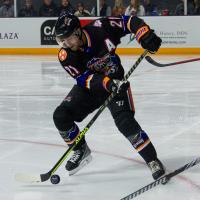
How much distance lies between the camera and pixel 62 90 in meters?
7.02

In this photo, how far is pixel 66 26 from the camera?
3350mm

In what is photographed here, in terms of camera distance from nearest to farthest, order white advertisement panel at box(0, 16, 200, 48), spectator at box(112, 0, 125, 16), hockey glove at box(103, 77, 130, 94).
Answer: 1. hockey glove at box(103, 77, 130, 94)
2. spectator at box(112, 0, 125, 16)
3. white advertisement panel at box(0, 16, 200, 48)

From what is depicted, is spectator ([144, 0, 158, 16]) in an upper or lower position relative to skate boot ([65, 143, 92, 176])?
lower

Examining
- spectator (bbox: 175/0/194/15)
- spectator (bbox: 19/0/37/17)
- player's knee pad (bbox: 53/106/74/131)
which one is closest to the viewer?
player's knee pad (bbox: 53/106/74/131)

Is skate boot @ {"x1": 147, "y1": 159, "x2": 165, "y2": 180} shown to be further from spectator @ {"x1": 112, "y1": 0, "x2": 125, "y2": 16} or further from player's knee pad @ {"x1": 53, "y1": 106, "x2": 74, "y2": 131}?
spectator @ {"x1": 112, "y1": 0, "x2": 125, "y2": 16}

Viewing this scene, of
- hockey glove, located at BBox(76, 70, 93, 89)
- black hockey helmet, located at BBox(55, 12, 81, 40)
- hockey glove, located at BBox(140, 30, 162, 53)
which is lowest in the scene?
hockey glove, located at BBox(76, 70, 93, 89)

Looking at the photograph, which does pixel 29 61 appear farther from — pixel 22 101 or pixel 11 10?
pixel 22 101

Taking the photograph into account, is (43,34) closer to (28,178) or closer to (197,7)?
(197,7)

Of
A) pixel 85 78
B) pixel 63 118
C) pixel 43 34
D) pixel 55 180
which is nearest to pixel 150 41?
pixel 85 78

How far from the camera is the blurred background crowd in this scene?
35.8 feet

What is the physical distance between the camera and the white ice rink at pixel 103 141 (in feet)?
10.8

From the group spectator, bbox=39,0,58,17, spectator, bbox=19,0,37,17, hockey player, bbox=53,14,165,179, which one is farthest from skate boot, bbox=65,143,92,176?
spectator, bbox=19,0,37,17

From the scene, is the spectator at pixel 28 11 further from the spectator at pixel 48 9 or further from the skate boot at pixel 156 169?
the skate boot at pixel 156 169

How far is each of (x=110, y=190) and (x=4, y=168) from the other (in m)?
0.79
